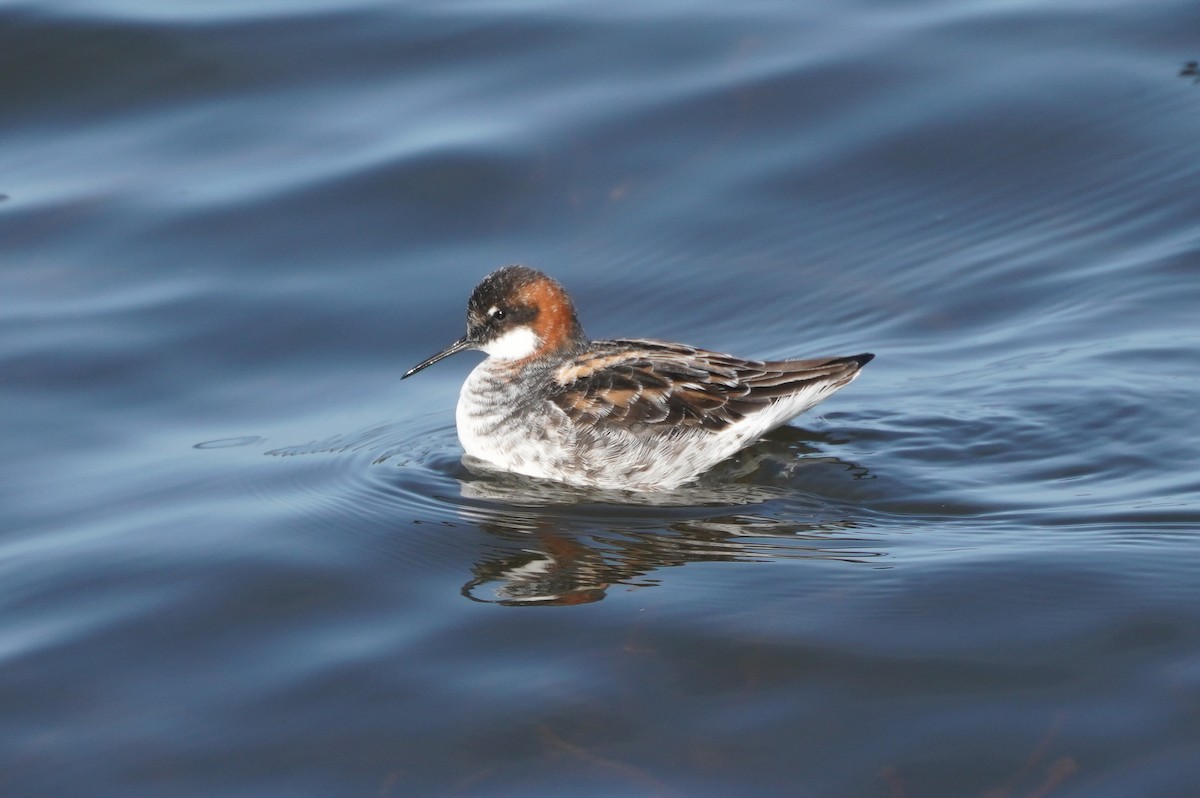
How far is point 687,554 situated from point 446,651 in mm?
1250

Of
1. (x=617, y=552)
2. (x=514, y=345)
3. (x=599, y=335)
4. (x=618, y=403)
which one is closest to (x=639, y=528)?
(x=617, y=552)

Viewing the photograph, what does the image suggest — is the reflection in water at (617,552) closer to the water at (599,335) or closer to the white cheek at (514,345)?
the water at (599,335)

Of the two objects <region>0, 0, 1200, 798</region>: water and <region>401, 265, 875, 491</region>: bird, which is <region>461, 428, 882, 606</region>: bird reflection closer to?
<region>0, 0, 1200, 798</region>: water

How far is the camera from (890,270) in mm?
10414

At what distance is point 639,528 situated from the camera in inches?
293

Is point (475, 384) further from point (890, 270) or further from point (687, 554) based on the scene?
point (890, 270)

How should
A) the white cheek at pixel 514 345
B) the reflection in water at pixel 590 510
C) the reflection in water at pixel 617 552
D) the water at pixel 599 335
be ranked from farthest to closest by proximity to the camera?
the white cheek at pixel 514 345, the reflection in water at pixel 590 510, the reflection in water at pixel 617 552, the water at pixel 599 335

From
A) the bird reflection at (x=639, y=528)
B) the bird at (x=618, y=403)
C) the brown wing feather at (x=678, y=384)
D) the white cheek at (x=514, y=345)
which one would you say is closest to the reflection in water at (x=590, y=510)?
the bird reflection at (x=639, y=528)

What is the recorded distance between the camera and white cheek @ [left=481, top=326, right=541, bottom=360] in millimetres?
8922

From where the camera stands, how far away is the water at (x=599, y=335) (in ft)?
19.0

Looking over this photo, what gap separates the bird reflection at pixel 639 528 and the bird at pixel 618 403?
0.15 m

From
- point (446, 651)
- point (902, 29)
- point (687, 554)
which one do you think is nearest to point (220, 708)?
point (446, 651)

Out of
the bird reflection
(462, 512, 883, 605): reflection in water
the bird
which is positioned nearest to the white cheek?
the bird

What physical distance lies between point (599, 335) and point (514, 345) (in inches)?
54.0
